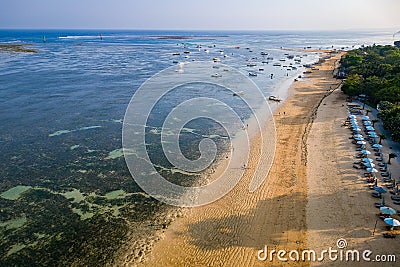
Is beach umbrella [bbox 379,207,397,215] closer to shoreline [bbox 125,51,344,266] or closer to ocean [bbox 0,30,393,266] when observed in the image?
shoreline [bbox 125,51,344,266]

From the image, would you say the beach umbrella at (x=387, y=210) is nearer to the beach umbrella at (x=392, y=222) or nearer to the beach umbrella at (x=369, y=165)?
the beach umbrella at (x=392, y=222)

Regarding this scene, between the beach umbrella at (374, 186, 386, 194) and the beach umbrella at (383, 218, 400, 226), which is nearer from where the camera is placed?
the beach umbrella at (383, 218, 400, 226)

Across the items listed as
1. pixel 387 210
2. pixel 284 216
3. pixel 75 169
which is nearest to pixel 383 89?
pixel 387 210

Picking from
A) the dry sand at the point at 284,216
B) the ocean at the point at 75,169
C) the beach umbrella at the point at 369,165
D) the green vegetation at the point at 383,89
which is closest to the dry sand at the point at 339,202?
the dry sand at the point at 284,216

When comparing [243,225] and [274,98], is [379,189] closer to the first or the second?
[243,225]

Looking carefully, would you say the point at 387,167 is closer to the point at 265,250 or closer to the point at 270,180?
the point at 270,180

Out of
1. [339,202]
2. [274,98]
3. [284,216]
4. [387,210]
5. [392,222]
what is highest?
[274,98]

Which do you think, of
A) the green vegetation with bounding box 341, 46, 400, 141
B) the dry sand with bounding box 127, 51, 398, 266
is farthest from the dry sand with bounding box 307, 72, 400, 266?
the green vegetation with bounding box 341, 46, 400, 141
